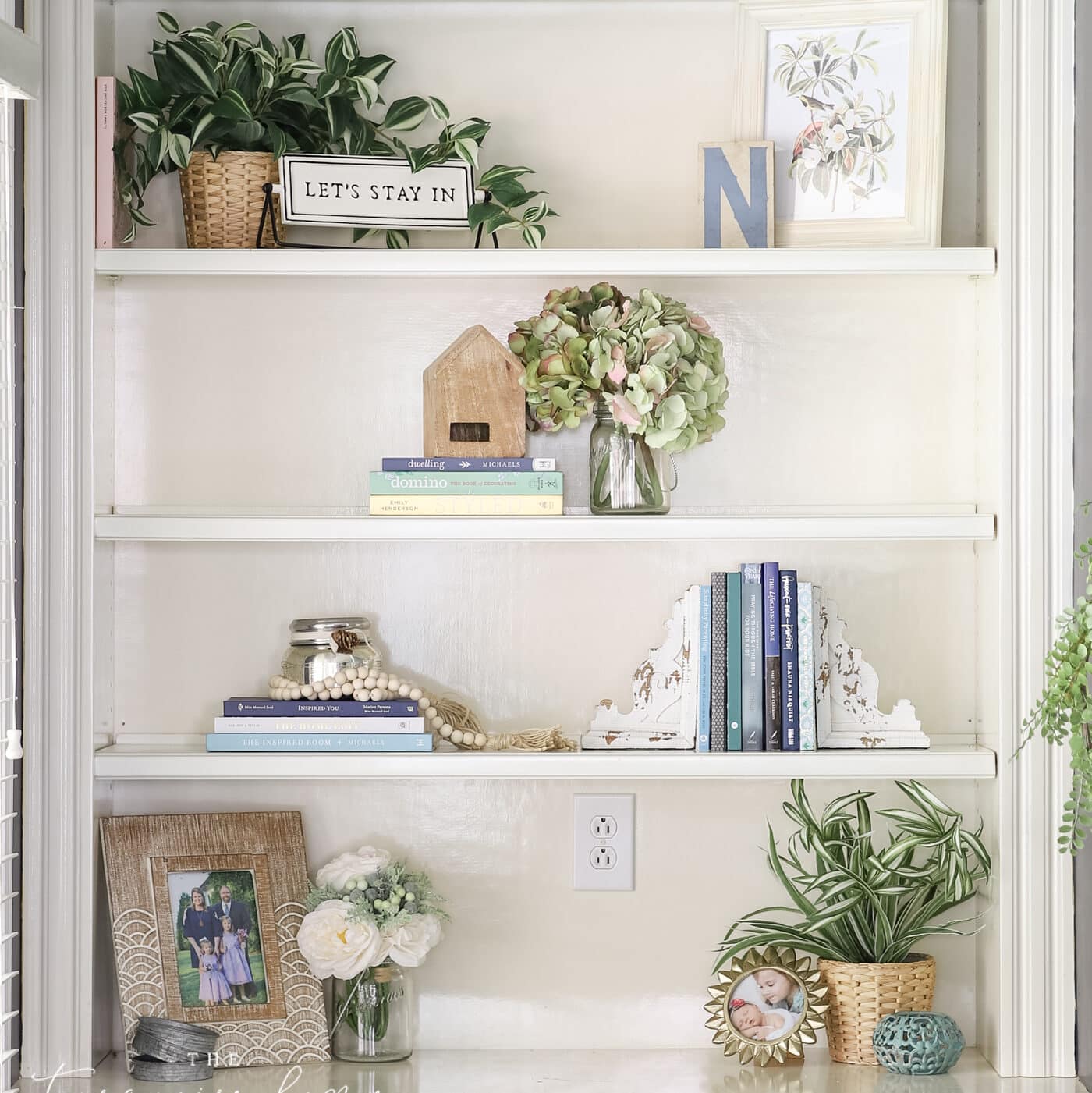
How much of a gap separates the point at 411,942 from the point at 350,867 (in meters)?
0.13

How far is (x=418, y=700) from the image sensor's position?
5.46ft

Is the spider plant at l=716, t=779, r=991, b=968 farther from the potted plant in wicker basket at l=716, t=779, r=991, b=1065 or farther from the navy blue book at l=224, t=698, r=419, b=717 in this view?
the navy blue book at l=224, t=698, r=419, b=717

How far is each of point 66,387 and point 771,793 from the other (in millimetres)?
1067

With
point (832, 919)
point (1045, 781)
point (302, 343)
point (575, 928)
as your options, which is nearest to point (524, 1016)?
point (575, 928)

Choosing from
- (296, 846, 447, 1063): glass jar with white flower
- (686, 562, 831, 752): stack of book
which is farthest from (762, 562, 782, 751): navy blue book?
(296, 846, 447, 1063): glass jar with white flower

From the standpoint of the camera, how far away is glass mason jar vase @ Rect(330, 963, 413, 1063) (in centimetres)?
163

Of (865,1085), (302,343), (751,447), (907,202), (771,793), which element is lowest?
(865,1085)

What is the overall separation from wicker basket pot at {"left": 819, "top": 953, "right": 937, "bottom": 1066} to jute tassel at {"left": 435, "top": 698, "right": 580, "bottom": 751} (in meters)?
0.44

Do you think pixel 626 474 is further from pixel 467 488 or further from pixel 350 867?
pixel 350 867

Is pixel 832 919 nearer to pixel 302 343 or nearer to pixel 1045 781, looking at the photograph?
pixel 1045 781

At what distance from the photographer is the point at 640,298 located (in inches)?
65.2

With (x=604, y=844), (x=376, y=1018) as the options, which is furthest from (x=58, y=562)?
(x=604, y=844)

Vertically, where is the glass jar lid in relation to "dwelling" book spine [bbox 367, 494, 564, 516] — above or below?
below

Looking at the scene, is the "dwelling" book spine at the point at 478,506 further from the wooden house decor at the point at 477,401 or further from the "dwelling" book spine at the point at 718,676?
the "dwelling" book spine at the point at 718,676
